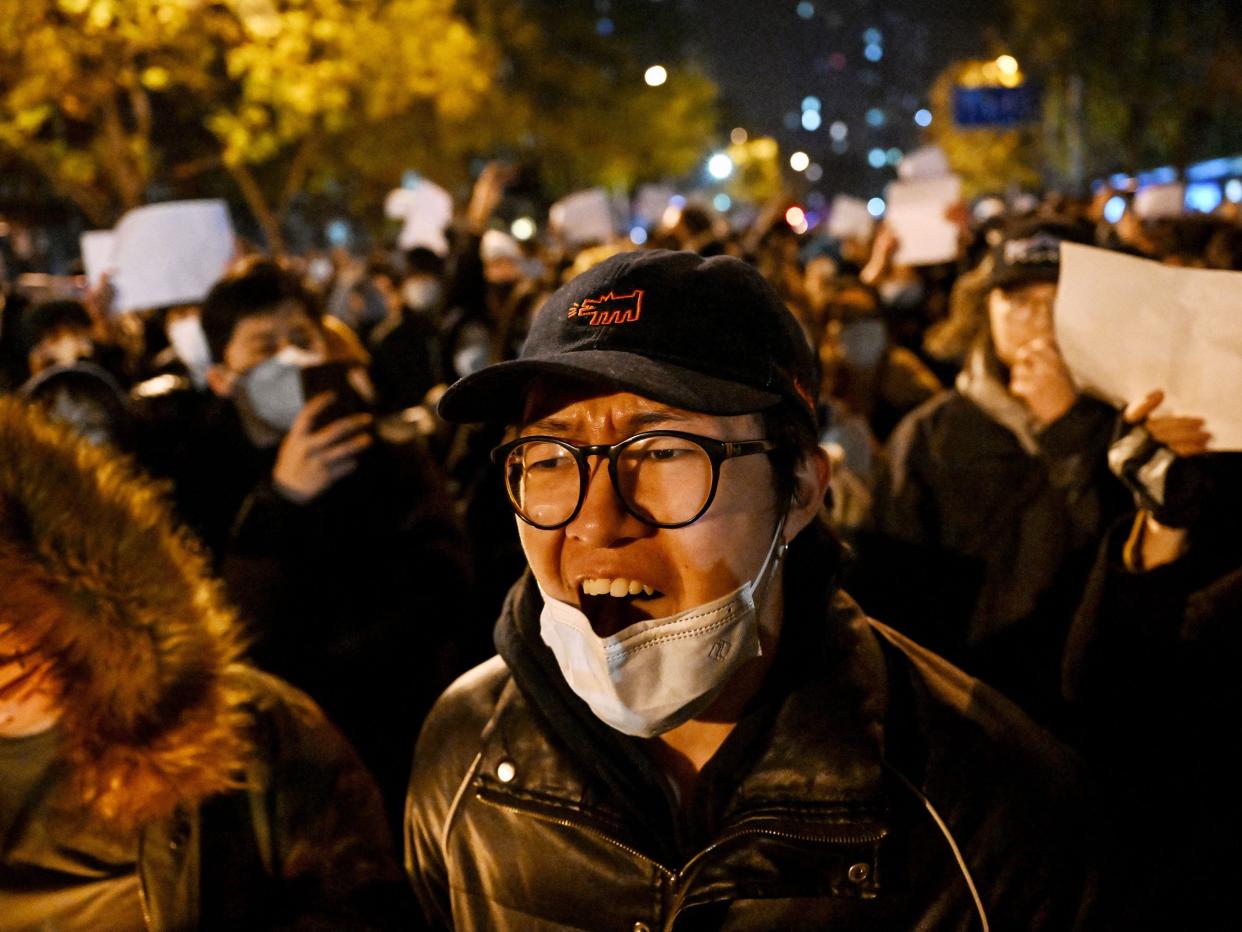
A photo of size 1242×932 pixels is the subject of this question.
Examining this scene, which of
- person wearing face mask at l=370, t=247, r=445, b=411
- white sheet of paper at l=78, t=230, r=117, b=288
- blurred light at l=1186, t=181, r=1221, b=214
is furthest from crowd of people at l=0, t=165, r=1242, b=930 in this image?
blurred light at l=1186, t=181, r=1221, b=214

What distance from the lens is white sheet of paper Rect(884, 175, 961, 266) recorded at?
8.04m

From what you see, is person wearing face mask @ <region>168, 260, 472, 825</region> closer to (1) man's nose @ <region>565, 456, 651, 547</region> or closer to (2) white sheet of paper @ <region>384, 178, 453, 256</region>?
(1) man's nose @ <region>565, 456, 651, 547</region>

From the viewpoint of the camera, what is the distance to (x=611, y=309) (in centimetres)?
171

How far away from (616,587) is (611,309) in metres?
0.46

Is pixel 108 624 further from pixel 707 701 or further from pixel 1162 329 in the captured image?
pixel 1162 329

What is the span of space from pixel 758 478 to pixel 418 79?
20.7m

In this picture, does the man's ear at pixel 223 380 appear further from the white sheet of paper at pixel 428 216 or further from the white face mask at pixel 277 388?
the white sheet of paper at pixel 428 216

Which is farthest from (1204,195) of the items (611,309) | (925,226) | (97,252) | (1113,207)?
(611,309)

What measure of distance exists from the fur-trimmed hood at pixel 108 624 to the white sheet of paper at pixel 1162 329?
1915 mm

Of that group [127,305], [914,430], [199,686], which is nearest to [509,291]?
[127,305]

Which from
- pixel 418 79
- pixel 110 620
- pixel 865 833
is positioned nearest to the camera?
pixel 865 833

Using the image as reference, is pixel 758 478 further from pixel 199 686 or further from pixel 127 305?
pixel 127 305

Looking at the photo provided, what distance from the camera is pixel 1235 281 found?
202 centimetres

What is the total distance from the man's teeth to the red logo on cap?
42cm
